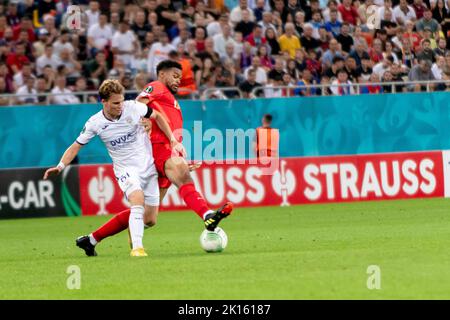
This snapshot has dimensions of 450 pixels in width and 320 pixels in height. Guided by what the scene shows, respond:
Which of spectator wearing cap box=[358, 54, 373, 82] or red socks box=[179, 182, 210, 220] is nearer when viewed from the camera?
red socks box=[179, 182, 210, 220]

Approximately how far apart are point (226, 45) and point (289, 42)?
61.9 inches

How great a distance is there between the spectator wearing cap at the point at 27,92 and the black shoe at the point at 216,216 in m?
11.5

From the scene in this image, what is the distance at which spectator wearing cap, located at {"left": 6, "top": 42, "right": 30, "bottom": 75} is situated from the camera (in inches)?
1009

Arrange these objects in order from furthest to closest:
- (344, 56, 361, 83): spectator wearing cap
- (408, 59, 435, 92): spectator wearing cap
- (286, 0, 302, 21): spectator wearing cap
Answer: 1. (286, 0, 302, 21): spectator wearing cap
2. (408, 59, 435, 92): spectator wearing cap
3. (344, 56, 361, 83): spectator wearing cap

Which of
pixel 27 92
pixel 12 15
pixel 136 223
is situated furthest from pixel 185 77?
pixel 136 223

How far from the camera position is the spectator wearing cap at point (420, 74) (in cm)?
2717

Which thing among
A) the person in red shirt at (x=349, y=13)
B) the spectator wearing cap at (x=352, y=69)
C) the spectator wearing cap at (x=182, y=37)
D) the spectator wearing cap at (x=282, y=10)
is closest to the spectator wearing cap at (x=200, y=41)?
the spectator wearing cap at (x=182, y=37)

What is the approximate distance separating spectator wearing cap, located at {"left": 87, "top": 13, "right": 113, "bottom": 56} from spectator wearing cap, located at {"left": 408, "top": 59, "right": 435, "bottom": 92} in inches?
266

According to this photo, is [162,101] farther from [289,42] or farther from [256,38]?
[289,42]

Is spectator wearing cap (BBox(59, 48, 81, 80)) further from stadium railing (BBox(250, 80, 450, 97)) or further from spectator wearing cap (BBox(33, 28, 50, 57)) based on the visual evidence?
stadium railing (BBox(250, 80, 450, 97))

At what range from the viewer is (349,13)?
27672 mm

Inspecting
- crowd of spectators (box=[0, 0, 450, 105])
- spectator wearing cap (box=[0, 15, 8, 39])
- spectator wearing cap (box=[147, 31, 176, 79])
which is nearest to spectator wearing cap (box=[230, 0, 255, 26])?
crowd of spectators (box=[0, 0, 450, 105])

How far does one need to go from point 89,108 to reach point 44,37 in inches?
70.2
